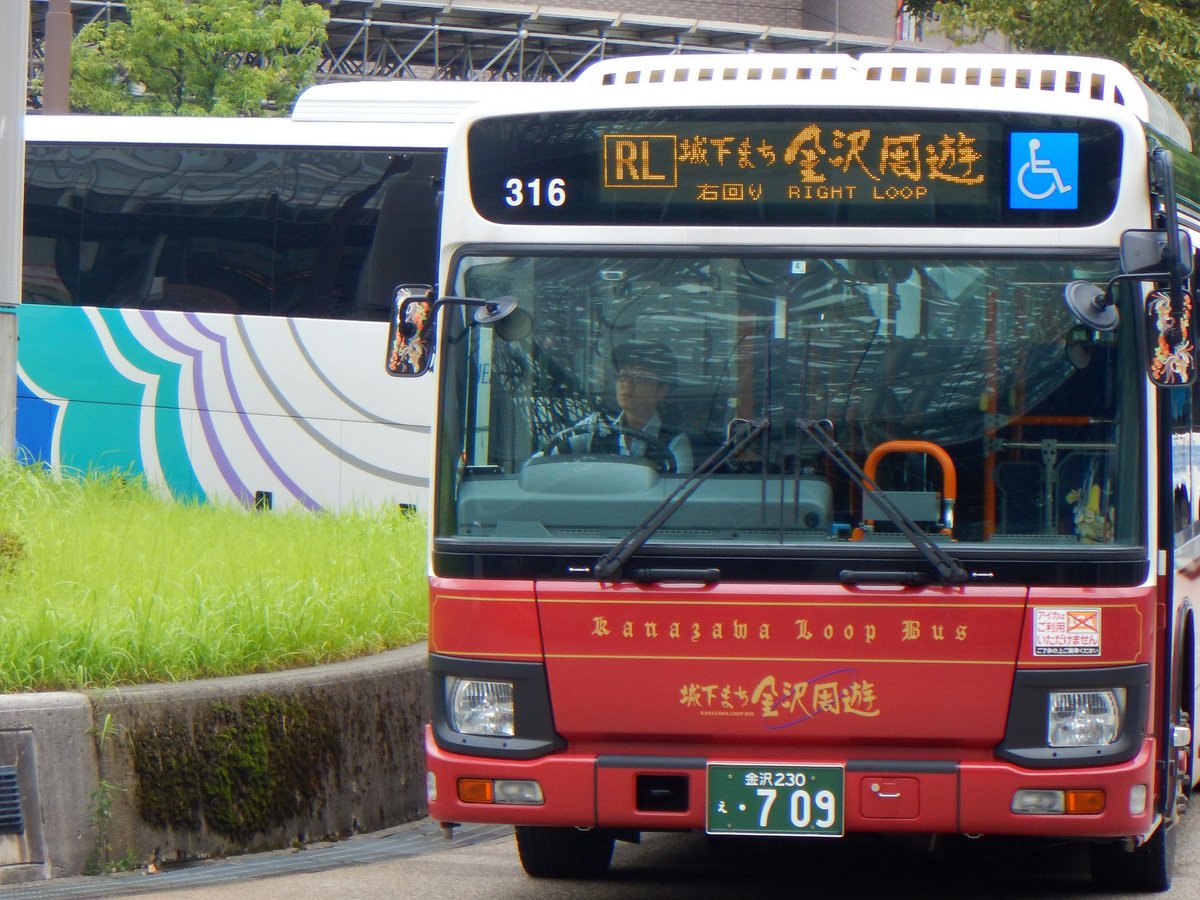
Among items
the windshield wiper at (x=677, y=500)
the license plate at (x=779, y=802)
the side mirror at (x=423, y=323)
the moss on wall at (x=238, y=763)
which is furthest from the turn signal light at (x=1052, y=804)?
the moss on wall at (x=238, y=763)

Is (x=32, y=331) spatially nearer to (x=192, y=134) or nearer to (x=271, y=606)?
(x=192, y=134)

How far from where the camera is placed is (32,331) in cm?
1628

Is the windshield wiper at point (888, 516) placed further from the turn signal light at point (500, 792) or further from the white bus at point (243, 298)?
the white bus at point (243, 298)

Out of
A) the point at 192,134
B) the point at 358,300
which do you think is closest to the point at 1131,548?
the point at 358,300

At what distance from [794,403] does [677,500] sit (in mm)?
474

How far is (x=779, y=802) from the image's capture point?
574cm

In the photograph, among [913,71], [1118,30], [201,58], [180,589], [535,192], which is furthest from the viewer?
[201,58]

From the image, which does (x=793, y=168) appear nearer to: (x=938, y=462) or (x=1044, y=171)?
(x=1044, y=171)

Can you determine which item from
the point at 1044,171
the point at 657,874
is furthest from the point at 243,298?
the point at 1044,171

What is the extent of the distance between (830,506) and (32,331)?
11.9m

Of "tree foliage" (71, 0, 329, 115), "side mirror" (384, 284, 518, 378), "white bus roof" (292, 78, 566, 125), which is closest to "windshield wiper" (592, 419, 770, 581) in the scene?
"side mirror" (384, 284, 518, 378)

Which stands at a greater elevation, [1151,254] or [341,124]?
[341,124]

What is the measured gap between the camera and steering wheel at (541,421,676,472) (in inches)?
235

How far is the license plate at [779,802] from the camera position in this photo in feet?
18.8
